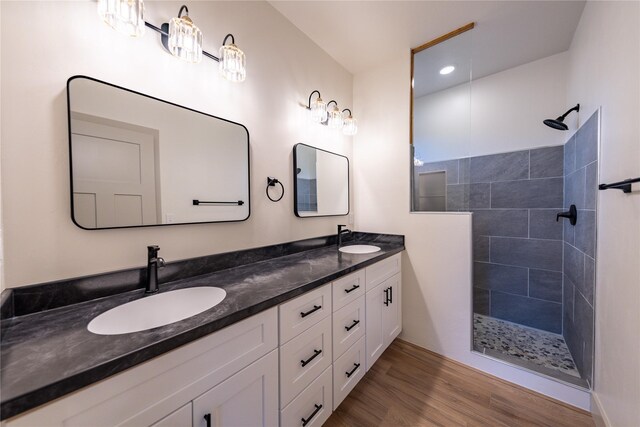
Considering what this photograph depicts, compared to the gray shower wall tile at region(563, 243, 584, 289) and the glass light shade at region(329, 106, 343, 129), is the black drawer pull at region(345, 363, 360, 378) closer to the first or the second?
the gray shower wall tile at region(563, 243, 584, 289)

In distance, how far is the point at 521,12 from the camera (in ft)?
5.40

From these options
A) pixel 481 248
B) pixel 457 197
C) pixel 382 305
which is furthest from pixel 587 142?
pixel 382 305

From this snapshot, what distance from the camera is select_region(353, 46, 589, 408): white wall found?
183 centimetres

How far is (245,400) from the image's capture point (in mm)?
852

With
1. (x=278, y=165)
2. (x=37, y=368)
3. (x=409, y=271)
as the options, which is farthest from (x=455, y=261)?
(x=37, y=368)

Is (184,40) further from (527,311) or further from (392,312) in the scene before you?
(527,311)

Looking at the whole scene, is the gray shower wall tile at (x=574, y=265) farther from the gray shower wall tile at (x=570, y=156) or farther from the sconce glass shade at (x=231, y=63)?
the sconce glass shade at (x=231, y=63)

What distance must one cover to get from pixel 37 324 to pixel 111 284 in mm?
235

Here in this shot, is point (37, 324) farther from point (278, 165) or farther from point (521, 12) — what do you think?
point (521, 12)

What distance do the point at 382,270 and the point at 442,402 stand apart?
0.86m

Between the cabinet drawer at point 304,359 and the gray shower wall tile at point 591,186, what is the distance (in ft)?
5.60

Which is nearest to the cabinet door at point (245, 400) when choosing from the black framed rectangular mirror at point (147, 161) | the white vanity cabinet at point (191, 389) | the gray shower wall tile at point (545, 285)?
the white vanity cabinet at point (191, 389)

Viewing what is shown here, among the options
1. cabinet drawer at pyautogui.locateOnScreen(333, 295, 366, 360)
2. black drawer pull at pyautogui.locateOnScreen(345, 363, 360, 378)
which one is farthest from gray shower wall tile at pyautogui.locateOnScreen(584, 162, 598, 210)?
black drawer pull at pyautogui.locateOnScreen(345, 363, 360, 378)

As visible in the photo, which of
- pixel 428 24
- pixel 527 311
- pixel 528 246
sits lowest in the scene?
pixel 527 311
